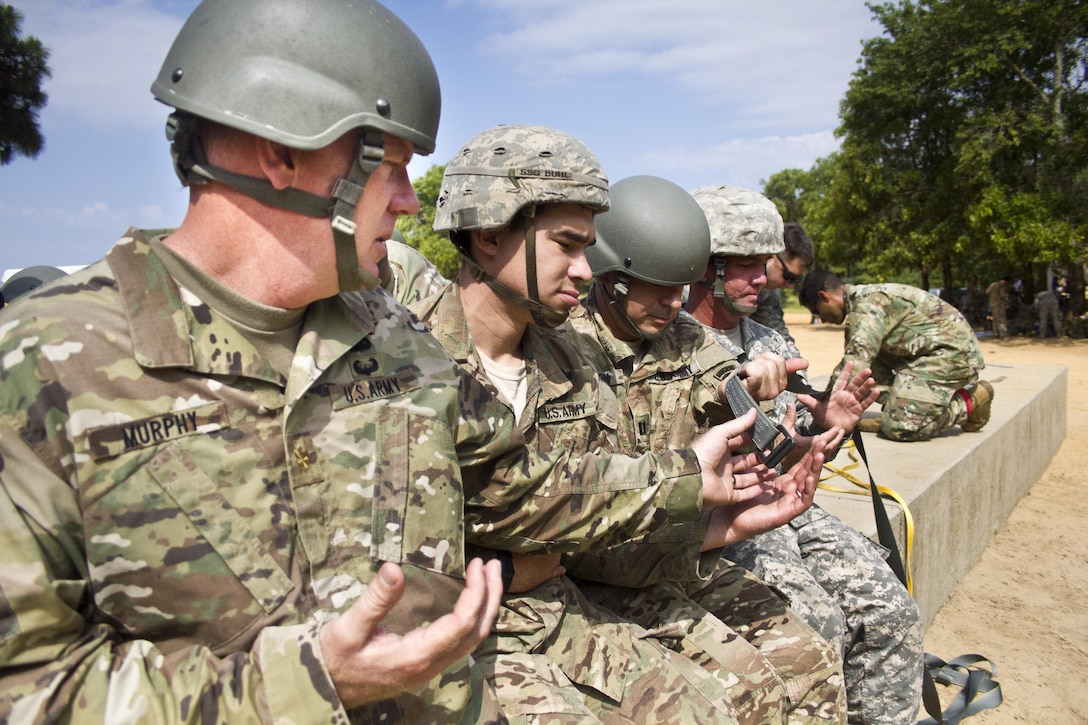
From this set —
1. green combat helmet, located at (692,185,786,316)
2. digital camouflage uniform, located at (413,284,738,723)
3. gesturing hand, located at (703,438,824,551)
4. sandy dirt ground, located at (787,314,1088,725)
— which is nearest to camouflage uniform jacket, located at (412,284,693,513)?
digital camouflage uniform, located at (413,284,738,723)

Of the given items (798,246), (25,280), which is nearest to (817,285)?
(798,246)

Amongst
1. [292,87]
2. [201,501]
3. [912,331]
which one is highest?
[292,87]

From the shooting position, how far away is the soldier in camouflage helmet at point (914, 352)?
7367 mm

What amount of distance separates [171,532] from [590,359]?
206cm

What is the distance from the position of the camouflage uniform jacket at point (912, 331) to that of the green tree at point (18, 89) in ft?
27.2

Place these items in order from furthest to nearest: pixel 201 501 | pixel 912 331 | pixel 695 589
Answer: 1. pixel 912 331
2. pixel 695 589
3. pixel 201 501

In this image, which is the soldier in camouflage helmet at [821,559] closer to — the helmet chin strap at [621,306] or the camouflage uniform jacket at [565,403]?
the helmet chin strap at [621,306]

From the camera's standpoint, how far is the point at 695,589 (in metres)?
Answer: 3.19

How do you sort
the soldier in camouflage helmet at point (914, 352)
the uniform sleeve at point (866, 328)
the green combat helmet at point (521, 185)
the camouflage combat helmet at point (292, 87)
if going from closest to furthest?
the camouflage combat helmet at point (292, 87) < the green combat helmet at point (521, 185) < the soldier in camouflage helmet at point (914, 352) < the uniform sleeve at point (866, 328)

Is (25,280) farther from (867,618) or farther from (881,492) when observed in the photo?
(881,492)

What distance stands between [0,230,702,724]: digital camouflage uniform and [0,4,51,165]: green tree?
7700 millimetres

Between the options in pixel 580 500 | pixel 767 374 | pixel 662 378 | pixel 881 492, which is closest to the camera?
pixel 580 500

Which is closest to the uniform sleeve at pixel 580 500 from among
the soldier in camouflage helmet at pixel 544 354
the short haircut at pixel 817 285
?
the soldier in camouflage helmet at pixel 544 354

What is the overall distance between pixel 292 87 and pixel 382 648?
1.11 metres
